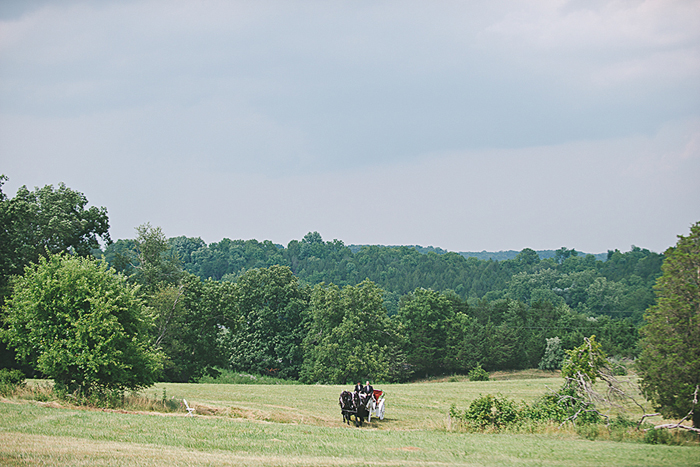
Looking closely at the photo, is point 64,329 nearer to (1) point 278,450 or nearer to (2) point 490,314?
(1) point 278,450

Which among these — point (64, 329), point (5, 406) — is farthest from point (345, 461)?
point (64, 329)

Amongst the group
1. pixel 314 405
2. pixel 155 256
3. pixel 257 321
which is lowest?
pixel 314 405

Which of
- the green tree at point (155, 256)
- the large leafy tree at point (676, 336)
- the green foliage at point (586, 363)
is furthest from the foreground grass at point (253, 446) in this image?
the green tree at point (155, 256)

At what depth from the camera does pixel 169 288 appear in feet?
167

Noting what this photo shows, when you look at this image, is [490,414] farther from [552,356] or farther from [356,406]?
[552,356]

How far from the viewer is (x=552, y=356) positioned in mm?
75875

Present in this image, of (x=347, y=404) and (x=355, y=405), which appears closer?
(x=355, y=405)

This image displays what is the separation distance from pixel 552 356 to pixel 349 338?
3192 cm

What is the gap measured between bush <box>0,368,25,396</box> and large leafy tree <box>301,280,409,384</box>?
3784 centimetres

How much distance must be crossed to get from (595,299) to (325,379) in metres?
87.0

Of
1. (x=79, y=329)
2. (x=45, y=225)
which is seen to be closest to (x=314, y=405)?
(x=79, y=329)

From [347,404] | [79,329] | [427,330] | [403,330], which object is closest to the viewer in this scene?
[347,404]

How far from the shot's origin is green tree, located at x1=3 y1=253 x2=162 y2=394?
2164 centimetres

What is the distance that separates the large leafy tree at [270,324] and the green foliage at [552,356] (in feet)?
110
